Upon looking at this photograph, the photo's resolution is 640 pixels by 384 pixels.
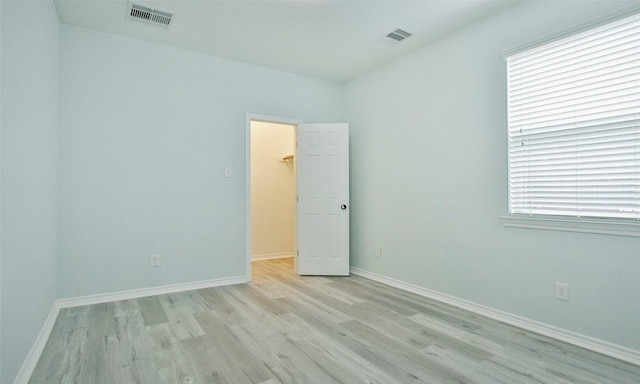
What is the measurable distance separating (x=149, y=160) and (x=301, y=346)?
2425mm

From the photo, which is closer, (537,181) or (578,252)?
(578,252)

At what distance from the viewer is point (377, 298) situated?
3377 millimetres

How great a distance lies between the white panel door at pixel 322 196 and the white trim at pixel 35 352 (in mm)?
2502

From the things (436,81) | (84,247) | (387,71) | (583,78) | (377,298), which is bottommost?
(377,298)

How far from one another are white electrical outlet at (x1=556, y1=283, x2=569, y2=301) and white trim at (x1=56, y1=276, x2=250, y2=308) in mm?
3003

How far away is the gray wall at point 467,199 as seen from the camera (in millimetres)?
2297

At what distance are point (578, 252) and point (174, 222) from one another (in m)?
3.55

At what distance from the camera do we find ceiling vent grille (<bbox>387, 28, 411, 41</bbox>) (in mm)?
3214

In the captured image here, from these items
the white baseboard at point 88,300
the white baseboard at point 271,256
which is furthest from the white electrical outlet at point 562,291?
the white baseboard at point 271,256

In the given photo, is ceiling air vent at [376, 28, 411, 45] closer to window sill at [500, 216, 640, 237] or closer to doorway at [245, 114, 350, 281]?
doorway at [245, 114, 350, 281]

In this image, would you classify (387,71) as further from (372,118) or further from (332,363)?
(332,363)

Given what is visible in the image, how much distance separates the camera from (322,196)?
440 cm

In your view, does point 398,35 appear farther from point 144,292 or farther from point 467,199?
point 144,292

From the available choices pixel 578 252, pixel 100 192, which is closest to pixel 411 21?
pixel 578 252
